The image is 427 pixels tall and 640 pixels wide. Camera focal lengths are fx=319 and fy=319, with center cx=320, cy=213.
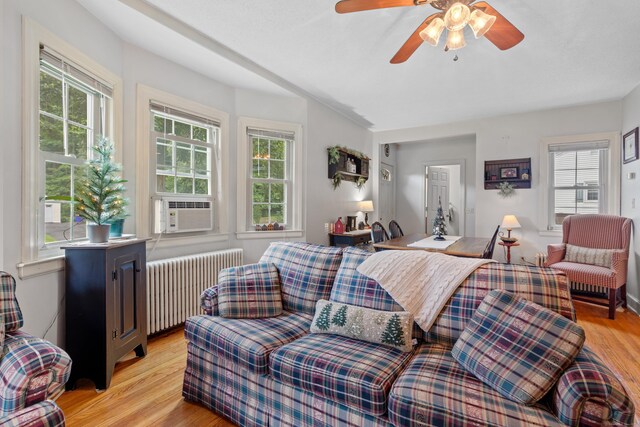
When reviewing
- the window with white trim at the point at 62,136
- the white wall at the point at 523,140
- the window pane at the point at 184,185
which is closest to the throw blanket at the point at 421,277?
the window with white trim at the point at 62,136

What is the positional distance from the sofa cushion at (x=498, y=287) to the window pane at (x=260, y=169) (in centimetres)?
281

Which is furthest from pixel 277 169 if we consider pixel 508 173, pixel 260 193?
pixel 508 173

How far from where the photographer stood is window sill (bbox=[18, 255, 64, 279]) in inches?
71.9

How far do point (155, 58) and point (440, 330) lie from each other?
3225 millimetres

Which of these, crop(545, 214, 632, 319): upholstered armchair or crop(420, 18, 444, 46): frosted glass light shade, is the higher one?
crop(420, 18, 444, 46): frosted glass light shade

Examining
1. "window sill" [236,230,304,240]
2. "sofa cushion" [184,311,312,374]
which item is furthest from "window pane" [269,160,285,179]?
"sofa cushion" [184,311,312,374]

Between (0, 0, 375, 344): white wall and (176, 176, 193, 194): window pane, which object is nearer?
(0, 0, 375, 344): white wall

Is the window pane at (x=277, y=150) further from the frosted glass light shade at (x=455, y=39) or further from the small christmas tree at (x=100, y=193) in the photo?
the frosted glass light shade at (x=455, y=39)

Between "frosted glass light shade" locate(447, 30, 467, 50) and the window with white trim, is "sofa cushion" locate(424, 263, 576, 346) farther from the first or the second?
the window with white trim

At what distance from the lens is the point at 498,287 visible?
5.36 feet

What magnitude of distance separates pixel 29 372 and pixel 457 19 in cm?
270

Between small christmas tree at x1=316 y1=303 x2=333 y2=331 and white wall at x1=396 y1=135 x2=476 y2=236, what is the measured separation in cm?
515

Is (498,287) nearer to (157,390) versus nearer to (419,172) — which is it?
(157,390)

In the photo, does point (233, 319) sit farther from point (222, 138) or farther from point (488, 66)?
point (488, 66)
